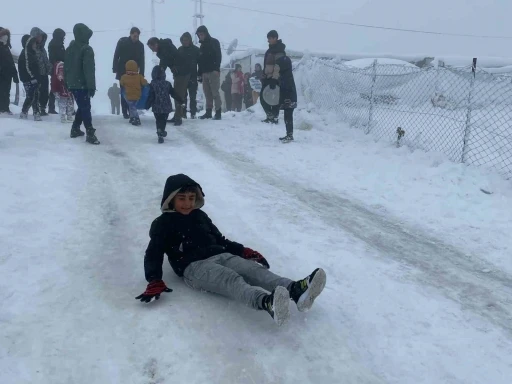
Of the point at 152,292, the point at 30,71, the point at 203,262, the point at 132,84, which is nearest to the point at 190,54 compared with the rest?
the point at 132,84

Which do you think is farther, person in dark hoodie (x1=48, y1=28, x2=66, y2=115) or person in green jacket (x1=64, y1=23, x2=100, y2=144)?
person in dark hoodie (x1=48, y1=28, x2=66, y2=115)

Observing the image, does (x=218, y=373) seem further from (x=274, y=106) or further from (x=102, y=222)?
(x=274, y=106)

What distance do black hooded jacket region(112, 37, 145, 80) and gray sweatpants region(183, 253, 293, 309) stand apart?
8746 millimetres

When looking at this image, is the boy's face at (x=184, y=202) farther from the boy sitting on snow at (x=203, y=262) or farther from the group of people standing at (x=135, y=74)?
the group of people standing at (x=135, y=74)

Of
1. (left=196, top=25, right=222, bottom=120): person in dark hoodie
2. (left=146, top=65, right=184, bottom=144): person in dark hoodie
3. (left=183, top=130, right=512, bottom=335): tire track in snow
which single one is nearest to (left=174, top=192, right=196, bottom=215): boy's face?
(left=183, top=130, right=512, bottom=335): tire track in snow

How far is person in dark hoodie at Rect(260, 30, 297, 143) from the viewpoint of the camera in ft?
30.0

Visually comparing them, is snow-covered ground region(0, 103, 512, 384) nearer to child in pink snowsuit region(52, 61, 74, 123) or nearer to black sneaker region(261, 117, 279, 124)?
child in pink snowsuit region(52, 61, 74, 123)

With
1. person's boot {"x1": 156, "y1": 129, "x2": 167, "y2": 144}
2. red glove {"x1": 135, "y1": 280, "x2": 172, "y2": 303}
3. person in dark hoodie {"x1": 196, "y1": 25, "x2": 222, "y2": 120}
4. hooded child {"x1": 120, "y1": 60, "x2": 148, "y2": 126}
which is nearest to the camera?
red glove {"x1": 135, "y1": 280, "x2": 172, "y2": 303}

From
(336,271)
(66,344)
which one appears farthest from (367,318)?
(66,344)

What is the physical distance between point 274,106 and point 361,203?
614cm

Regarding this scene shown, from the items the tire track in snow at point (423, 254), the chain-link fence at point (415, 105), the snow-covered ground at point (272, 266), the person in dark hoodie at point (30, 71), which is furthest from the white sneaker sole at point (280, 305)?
the person in dark hoodie at point (30, 71)

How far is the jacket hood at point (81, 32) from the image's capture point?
26.0 feet

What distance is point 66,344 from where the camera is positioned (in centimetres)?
279

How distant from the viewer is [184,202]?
3.69 m
